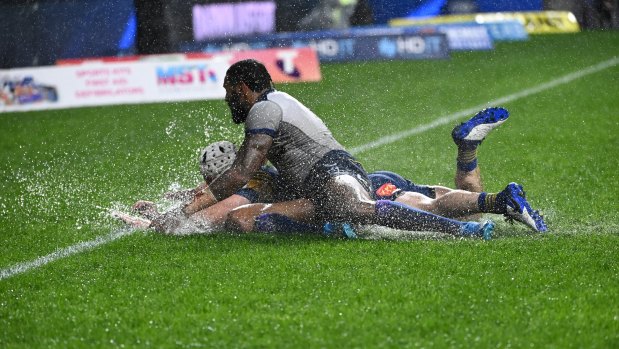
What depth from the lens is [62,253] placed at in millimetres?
7160

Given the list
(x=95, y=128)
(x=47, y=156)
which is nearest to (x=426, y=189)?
(x=47, y=156)

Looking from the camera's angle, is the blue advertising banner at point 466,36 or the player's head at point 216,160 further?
the blue advertising banner at point 466,36

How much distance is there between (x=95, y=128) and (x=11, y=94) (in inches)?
125

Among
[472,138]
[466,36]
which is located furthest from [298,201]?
[466,36]

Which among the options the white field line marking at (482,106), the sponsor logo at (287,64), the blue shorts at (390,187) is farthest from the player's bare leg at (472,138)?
the sponsor logo at (287,64)

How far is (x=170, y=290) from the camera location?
5.89 metres

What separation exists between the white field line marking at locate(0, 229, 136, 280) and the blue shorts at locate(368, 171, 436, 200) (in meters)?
1.73

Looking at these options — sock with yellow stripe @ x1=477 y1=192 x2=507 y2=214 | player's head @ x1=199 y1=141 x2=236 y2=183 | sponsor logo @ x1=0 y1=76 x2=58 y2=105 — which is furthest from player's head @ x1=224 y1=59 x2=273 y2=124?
sponsor logo @ x1=0 y1=76 x2=58 y2=105

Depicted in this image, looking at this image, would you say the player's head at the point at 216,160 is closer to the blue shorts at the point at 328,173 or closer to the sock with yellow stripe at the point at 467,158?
the blue shorts at the point at 328,173

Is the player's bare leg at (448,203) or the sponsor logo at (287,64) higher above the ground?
the player's bare leg at (448,203)

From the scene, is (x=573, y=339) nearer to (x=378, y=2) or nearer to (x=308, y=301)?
(x=308, y=301)

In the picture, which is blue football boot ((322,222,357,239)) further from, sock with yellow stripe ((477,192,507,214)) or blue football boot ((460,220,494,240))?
sock with yellow stripe ((477,192,507,214))

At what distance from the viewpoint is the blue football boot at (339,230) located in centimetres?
711

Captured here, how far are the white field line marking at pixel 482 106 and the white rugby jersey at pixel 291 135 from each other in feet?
13.1
